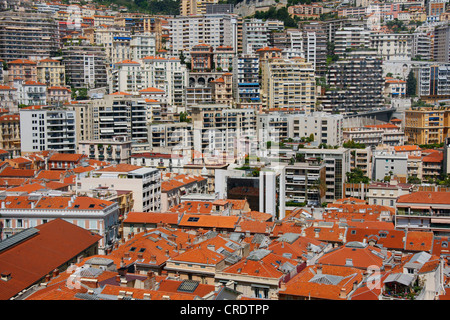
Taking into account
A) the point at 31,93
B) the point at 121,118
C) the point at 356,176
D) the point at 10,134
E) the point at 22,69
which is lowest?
the point at 356,176

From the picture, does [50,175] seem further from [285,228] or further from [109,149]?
[285,228]

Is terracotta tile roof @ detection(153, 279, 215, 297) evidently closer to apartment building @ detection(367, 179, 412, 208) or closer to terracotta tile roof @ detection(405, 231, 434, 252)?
terracotta tile roof @ detection(405, 231, 434, 252)

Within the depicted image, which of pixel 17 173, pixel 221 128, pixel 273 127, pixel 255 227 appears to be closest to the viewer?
pixel 255 227

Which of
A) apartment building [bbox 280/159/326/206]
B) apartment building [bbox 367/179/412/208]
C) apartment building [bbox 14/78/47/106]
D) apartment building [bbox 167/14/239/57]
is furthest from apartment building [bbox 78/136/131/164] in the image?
apartment building [bbox 167/14/239/57]

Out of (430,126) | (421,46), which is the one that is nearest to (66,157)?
(430,126)

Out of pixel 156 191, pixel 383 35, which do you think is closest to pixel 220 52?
pixel 383 35

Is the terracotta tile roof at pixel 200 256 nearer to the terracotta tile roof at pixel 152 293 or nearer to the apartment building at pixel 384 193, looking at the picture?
the terracotta tile roof at pixel 152 293
